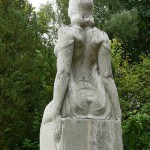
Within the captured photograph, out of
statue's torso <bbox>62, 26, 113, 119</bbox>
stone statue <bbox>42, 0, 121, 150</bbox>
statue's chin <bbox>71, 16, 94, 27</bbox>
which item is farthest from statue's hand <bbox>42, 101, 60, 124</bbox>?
statue's chin <bbox>71, 16, 94, 27</bbox>

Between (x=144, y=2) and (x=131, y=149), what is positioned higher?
(x=144, y=2)

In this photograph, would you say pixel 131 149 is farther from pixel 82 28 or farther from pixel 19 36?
pixel 82 28

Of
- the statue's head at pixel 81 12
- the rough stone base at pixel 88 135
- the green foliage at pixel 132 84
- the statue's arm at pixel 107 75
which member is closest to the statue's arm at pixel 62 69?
the rough stone base at pixel 88 135

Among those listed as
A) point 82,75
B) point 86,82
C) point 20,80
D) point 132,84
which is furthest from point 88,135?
point 132,84

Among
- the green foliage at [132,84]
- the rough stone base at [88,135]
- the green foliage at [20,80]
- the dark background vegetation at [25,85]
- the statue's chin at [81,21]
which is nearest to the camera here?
the rough stone base at [88,135]

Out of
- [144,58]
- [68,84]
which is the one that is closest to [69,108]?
[68,84]

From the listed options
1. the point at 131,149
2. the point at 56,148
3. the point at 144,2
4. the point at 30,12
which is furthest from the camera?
the point at 144,2

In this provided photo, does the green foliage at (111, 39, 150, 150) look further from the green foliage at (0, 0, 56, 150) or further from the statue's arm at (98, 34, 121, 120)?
the statue's arm at (98, 34, 121, 120)

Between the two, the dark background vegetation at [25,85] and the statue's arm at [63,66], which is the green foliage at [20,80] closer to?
the dark background vegetation at [25,85]

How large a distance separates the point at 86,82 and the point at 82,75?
12 cm

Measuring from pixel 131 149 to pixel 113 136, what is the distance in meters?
9.41

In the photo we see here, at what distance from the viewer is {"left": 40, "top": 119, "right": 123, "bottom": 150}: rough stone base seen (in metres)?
6.78

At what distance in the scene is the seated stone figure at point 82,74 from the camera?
270 inches

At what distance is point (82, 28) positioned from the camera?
7.27 meters
